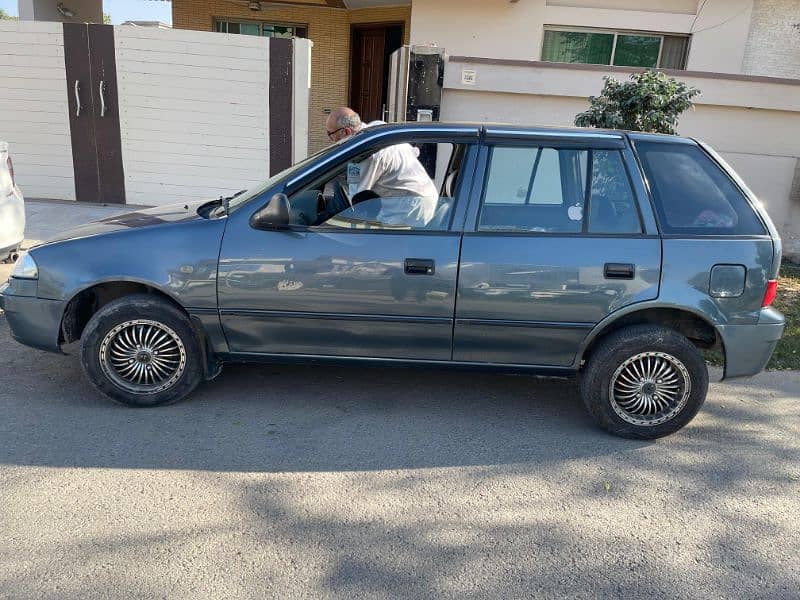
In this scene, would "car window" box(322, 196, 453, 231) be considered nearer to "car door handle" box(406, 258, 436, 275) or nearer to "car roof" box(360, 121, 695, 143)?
"car door handle" box(406, 258, 436, 275)

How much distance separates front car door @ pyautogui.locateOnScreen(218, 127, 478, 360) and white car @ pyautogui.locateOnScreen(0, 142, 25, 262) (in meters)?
3.34

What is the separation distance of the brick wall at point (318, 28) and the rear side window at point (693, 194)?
35.0ft

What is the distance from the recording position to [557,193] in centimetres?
393

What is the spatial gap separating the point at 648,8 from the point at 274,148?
6.77 metres

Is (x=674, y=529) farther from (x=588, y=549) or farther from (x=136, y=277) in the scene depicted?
(x=136, y=277)

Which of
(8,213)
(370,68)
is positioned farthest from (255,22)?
(8,213)

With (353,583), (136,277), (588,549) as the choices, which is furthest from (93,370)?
(588,549)

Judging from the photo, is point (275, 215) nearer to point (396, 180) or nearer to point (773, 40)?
point (396, 180)

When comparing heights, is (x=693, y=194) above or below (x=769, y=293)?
above

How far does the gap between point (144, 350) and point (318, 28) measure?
38.1ft

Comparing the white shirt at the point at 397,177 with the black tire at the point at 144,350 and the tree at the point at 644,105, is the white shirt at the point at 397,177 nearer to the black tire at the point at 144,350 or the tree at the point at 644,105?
the black tire at the point at 144,350

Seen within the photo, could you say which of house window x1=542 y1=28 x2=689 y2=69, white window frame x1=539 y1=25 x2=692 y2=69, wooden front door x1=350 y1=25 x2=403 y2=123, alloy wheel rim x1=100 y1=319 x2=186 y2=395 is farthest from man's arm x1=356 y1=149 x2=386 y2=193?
wooden front door x1=350 y1=25 x2=403 y2=123

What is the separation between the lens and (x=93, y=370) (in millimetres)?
3951

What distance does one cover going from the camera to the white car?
5.94 m
